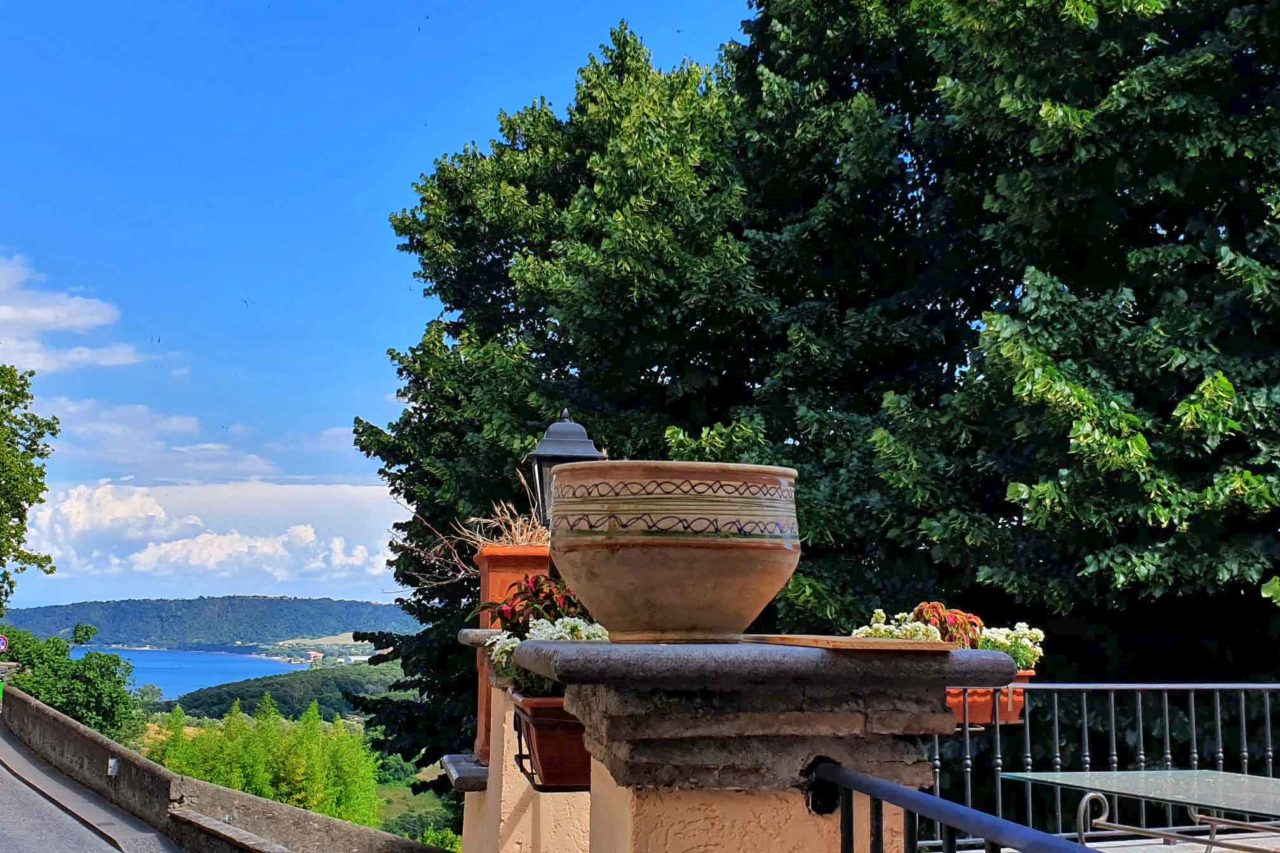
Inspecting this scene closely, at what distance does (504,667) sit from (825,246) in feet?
29.7

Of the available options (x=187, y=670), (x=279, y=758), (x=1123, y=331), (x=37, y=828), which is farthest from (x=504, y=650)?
(x=187, y=670)

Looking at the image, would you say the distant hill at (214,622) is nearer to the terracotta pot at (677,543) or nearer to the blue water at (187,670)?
the blue water at (187,670)

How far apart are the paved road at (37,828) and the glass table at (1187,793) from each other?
13.2 metres

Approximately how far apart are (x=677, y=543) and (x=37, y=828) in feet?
53.5

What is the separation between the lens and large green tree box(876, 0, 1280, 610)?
25.0 feet

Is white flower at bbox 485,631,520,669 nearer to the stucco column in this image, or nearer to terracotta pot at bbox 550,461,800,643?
the stucco column

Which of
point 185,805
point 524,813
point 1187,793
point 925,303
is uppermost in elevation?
point 925,303

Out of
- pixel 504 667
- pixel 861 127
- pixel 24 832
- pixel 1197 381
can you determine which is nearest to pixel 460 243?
pixel 861 127

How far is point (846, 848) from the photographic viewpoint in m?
1.54

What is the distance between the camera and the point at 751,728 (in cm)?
155

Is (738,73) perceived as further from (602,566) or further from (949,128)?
(602,566)

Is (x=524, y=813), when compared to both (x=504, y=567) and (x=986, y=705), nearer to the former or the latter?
(x=504, y=567)

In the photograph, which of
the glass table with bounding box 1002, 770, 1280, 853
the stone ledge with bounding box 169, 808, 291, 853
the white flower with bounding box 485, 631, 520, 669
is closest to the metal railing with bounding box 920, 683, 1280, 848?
the glass table with bounding box 1002, 770, 1280, 853

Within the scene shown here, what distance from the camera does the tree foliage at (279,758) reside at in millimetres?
39531
